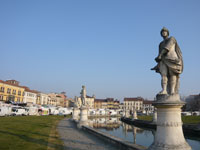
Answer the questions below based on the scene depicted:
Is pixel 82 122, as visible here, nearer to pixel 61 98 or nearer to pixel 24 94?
pixel 24 94

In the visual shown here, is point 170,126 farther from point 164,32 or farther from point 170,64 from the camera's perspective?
point 164,32

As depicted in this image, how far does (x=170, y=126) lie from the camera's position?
5.54 m

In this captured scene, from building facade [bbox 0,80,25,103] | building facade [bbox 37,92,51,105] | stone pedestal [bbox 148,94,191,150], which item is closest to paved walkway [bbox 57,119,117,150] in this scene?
stone pedestal [bbox 148,94,191,150]

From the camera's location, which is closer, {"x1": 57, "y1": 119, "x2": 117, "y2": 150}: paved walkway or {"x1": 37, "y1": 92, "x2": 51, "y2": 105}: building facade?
{"x1": 57, "y1": 119, "x2": 117, "y2": 150}: paved walkway

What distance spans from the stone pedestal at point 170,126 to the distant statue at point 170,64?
0.46 meters

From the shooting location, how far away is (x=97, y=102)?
157375mm

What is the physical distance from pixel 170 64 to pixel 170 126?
1.90 m

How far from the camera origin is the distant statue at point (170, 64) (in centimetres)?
590

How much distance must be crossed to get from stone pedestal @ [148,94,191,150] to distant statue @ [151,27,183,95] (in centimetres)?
46

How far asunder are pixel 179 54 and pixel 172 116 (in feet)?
Result: 6.56

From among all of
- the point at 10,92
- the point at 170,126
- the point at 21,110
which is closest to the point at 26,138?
the point at 170,126

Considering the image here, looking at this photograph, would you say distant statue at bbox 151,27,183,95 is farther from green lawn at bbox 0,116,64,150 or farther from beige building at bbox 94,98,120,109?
beige building at bbox 94,98,120,109

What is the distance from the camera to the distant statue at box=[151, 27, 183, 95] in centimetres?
590

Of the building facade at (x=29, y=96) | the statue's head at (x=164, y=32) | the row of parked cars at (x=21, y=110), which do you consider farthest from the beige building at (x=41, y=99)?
the statue's head at (x=164, y=32)
